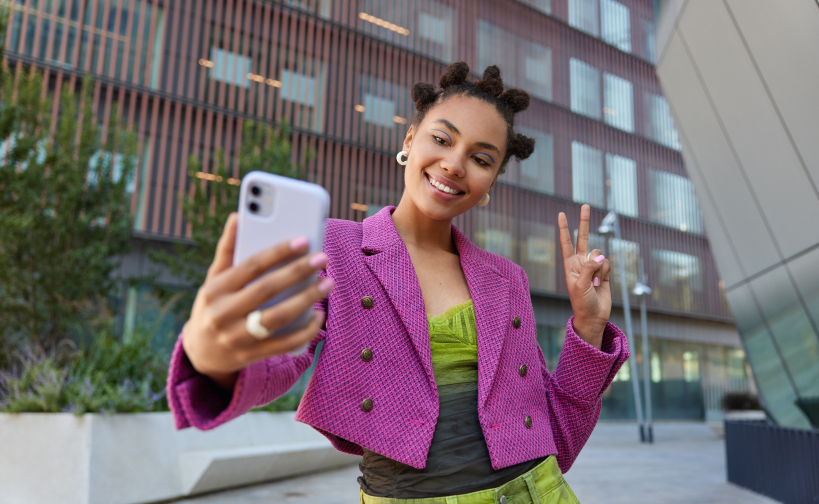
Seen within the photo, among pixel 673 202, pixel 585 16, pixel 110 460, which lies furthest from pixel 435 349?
pixel 673 202

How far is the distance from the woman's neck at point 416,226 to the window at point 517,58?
22390 mm

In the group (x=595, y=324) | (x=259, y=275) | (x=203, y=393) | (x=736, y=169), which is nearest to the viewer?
(x=259, y=275)

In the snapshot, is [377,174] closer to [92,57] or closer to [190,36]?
[190,36]

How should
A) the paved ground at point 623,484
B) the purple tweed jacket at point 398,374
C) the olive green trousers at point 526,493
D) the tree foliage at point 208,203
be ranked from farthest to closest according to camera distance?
the tree foliage at point 208,203 → the paved ground at point 623,484 → the olive green trousers at point 526,493 → the purple tweed jacket at point 398,374

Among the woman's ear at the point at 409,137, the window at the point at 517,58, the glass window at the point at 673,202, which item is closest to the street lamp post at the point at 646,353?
the glass window at the point at 673,202

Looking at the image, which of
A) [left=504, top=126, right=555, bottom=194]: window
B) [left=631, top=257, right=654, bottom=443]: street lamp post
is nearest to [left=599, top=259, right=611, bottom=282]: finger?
[left=631, top=257, right=654, bottom=443]: street lamp post

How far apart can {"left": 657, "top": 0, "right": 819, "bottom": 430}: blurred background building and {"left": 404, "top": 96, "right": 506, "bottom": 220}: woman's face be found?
4.98 m

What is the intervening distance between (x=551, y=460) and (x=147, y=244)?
16.4m

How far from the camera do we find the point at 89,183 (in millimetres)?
11469

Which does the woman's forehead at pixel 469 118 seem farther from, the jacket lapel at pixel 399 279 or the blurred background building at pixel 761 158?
the blurred background building at pixel 761 158

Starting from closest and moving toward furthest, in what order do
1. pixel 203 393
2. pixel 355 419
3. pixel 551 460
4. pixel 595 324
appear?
pixel 203 393, pixel 355 419, pixel 551 460, pixel 595 324

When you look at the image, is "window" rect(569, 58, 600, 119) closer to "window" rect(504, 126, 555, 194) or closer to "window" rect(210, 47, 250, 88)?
"window" rect(504, 126, 555, 194)

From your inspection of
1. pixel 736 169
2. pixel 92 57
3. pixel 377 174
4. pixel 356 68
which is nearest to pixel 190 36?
pixel 92 57

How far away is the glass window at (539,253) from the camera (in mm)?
23719
